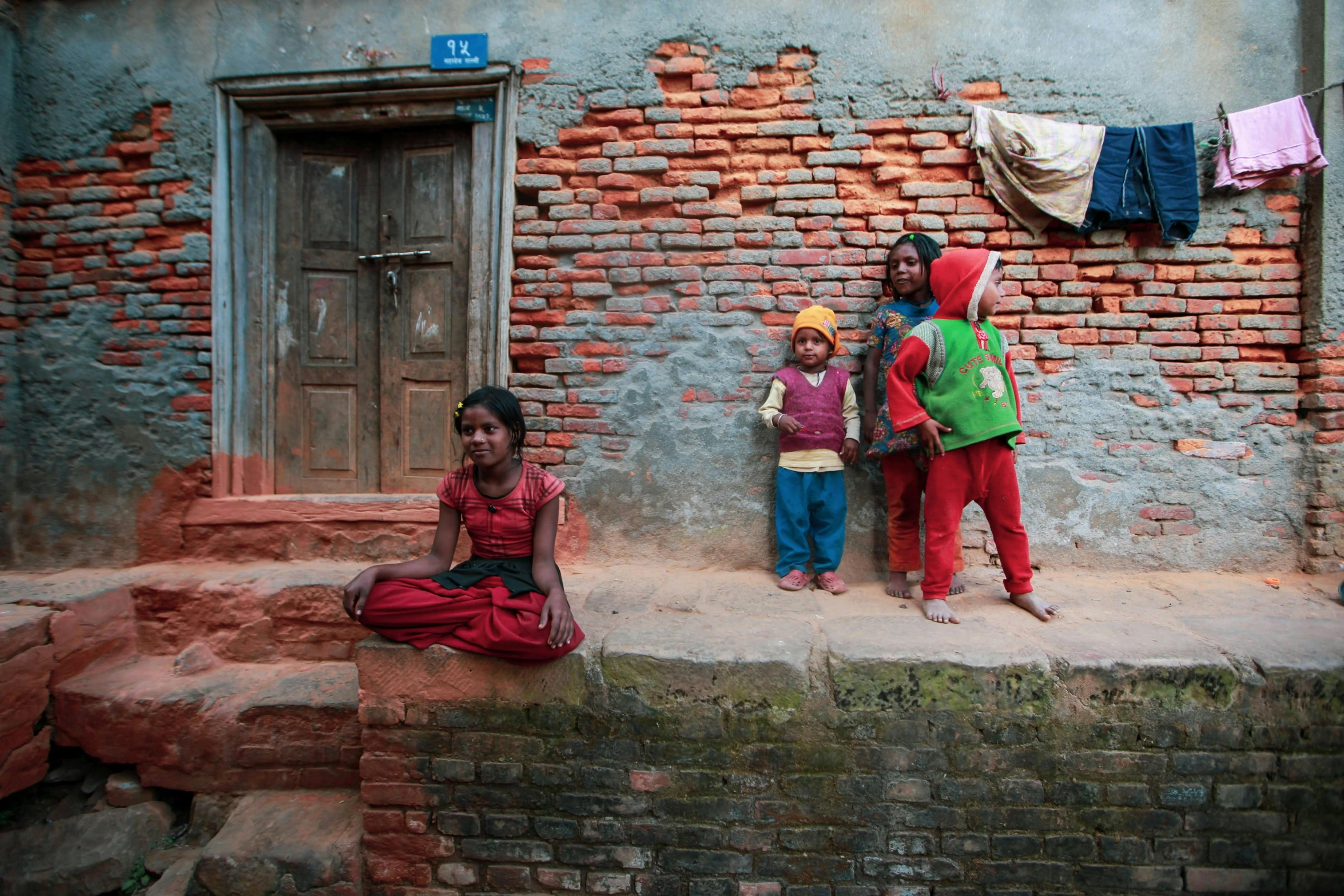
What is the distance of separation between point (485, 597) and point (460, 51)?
9.60 feet

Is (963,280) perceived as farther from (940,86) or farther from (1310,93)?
(1310,93)

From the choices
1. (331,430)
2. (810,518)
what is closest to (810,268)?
(810,518)

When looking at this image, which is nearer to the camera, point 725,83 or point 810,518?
point 810,518

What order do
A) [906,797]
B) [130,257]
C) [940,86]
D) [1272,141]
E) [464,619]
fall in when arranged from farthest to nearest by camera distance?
[130,257] < [940,86] < [1272,141] < [464,619] < [906,797]

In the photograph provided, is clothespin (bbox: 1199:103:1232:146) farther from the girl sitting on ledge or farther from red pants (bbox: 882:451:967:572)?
the girl sitting on ledge

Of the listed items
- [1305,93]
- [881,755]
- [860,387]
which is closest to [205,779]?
[881,755]

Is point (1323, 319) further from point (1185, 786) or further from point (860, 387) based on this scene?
point (1185, 786)

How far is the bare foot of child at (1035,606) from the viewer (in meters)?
2.62

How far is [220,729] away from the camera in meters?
2.90

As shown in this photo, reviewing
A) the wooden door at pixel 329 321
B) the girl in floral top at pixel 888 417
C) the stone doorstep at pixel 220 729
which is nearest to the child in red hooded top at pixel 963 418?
the girl in floral top at pixel 888 417

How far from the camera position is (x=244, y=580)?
10.8 feet

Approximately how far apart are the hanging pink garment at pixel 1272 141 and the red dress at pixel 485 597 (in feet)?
11.8

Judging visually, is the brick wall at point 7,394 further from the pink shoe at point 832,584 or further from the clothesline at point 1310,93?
the clothesline at point 1310,93

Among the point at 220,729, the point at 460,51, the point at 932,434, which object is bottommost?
the point at 220,729
